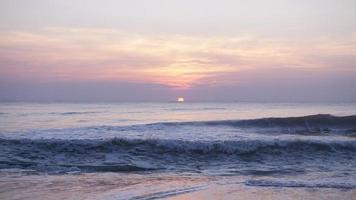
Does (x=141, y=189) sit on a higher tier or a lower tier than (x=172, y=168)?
higher

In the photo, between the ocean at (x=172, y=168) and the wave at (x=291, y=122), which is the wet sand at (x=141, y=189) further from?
the wave at (x=291, y=122)

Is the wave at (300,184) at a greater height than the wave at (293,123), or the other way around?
the wave at (293,123)

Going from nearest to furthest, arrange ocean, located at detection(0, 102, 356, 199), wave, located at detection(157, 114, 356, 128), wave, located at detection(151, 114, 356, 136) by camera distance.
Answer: ocean, located at detection(0, 102, 356, 199) < wave, located at detection(151, 114, 356, 136) < wave, located at detection(157, 114, 356, 128)

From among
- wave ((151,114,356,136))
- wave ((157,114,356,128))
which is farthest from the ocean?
wave ((157,114,356,128))

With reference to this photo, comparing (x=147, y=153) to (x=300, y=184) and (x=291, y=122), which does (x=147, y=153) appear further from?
(x=291, y=122)

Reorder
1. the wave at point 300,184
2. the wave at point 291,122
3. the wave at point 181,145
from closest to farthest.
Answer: the wave at point 300,184 → the wave at point 181,145 → the wave at point 291,122

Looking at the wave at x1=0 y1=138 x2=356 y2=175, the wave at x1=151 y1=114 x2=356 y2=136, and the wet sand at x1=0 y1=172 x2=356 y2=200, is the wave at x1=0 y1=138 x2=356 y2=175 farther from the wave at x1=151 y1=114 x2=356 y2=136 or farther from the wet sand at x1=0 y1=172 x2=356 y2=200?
the wave at x1=151 y1=114 x2=356 y2=136

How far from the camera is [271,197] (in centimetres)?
743

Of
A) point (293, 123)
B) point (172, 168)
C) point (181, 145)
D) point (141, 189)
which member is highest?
point (293, 123)

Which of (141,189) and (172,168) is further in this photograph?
(172,168)

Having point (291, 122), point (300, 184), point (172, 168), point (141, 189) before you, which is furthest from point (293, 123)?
point (141, 189)

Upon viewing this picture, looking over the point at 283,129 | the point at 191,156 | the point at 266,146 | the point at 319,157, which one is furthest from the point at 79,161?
the point at 283,129

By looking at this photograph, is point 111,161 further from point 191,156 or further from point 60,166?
point 191,156

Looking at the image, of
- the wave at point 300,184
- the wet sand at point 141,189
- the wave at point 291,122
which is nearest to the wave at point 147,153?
the wet sand at point 141,189
